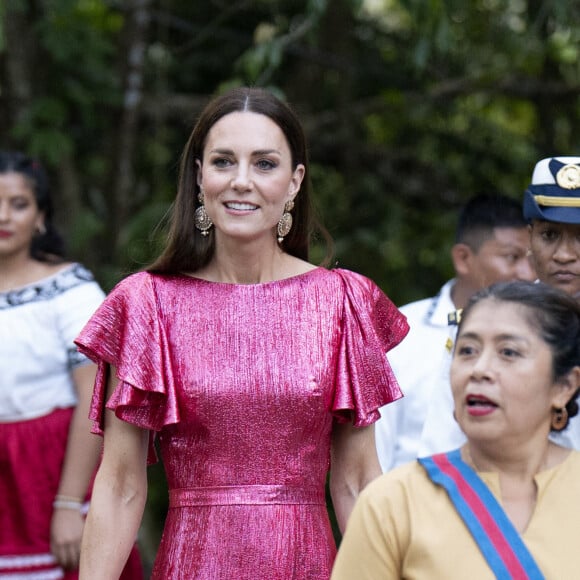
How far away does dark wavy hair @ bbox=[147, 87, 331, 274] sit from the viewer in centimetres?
387

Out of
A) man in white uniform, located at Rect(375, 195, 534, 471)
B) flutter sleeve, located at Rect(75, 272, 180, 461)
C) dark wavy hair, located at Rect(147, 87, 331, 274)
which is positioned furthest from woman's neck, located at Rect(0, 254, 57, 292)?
flutter sleeve, located at Rect(75, 272, 180, 461)

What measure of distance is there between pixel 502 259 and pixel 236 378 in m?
2.25

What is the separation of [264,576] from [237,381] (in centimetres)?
50

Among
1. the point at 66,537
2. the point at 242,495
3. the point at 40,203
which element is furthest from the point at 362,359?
the point at 40,203

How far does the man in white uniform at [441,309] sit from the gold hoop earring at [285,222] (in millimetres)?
925

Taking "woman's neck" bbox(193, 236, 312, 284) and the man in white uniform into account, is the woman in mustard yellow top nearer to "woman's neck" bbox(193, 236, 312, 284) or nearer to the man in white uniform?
"woman's neck" bbox(193, 236, 312, 284)

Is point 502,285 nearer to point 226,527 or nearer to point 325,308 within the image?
point 325,308

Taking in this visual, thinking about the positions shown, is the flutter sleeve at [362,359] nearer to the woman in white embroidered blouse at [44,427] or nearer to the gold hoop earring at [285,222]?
the gold hoop earring at [285,222]

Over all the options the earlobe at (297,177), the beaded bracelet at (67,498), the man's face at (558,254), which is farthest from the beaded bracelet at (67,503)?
the man's face at (558,254)

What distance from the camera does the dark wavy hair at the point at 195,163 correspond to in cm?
387

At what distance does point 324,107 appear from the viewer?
829 cm

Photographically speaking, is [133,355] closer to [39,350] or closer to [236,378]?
[236,378]

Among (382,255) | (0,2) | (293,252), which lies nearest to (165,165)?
(382,255)

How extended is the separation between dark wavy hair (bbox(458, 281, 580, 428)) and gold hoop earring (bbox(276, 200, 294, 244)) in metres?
0.89
